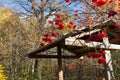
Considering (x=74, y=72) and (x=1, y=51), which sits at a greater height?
(x=1, y=51)

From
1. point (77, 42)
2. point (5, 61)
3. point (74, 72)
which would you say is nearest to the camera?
point (77, 42)

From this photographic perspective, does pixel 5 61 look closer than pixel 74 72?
No

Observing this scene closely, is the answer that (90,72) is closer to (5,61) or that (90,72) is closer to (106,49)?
(5,61)

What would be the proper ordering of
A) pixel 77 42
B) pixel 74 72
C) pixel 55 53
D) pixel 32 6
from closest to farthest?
pixel 77 42 < pixel 55 53 < pixel 32 6 < pixel 74 72

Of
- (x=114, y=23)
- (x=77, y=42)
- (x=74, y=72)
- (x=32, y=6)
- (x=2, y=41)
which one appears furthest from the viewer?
(x=2, y=41)

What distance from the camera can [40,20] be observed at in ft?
52.8

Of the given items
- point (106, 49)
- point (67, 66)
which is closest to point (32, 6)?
point (67, 66)

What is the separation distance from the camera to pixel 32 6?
52.1 feet

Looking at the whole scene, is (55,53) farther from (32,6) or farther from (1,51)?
(1,51)

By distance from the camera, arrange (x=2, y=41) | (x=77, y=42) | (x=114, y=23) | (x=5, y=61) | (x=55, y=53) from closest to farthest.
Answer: (x=77, y=42), (x=114, y=23), (x=55, y=53), (x=2, y=41), (x=5, y=61)

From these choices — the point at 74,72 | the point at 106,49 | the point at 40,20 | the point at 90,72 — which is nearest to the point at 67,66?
the point at 74,72

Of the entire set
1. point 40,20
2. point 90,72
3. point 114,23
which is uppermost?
point 40,20

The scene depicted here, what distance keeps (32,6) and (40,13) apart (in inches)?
25.0

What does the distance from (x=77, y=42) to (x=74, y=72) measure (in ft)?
39.2
